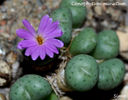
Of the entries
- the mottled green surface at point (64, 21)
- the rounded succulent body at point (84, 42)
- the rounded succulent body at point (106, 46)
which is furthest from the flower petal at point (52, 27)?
the rounded succulent body at point (106, 46)

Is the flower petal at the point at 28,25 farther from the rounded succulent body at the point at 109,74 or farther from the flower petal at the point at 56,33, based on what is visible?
the rounded succulent body at the point at 109,74

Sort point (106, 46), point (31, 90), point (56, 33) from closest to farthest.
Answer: point (31, 90)
point (56, 33)
point (106, 46)

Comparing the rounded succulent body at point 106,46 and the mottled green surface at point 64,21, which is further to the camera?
the rounded succulent body at point 106,46

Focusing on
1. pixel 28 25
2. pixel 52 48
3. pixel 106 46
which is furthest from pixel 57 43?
pixel 106 46

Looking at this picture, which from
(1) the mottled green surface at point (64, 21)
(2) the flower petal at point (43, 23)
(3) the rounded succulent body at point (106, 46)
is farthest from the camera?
(3) the rounded succulent body at point (106, 46)

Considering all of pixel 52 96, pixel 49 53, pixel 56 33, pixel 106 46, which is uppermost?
pixel 56 33

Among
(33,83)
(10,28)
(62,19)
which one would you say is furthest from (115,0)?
(33,83)

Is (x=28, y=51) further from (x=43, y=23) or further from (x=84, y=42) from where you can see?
(x=84, y=42)
